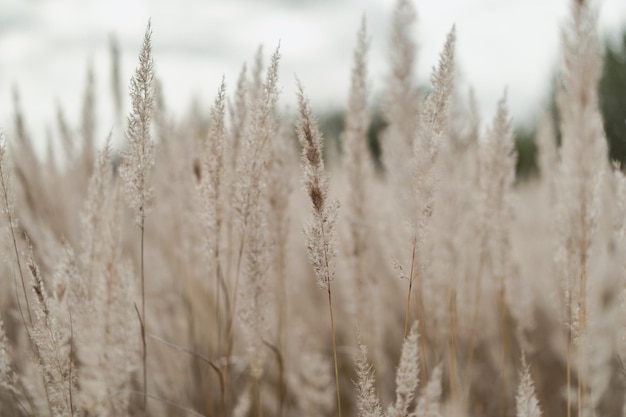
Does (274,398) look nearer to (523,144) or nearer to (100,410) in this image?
(100,410)

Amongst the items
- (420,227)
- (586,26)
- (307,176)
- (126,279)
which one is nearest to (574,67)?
(586,26)

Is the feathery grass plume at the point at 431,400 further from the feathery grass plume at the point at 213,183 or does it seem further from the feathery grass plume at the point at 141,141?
the feathery grass plume at the point at 141,141

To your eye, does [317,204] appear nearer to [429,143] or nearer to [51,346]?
[429,143]

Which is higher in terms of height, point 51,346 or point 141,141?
point 141,141

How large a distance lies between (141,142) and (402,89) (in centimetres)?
110

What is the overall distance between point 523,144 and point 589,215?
22.2 meters

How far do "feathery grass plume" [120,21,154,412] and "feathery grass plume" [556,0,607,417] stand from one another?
3.00ft

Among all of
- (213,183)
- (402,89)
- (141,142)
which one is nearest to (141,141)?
(141,142)

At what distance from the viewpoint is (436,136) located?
1.36m

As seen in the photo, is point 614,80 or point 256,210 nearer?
point 256,210

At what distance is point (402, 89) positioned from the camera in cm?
215

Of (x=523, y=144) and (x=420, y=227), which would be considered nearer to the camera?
(x=420, y=227)

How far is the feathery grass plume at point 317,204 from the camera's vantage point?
1226 millimetres

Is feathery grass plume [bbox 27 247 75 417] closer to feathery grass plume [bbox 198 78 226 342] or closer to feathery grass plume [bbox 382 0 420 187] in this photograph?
feathery grass plume [bbox 198 78 226 342]
